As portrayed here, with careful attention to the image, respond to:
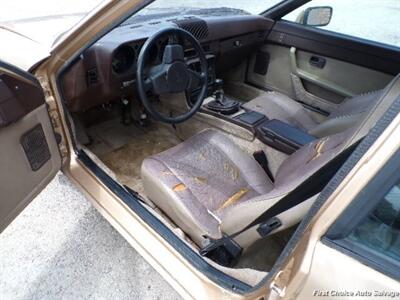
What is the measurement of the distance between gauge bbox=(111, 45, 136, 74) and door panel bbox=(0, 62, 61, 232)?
512 millimetres

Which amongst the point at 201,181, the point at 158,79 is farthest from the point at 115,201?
the point at 158,79

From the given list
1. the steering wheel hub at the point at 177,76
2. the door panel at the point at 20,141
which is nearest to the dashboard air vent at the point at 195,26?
the steering wheel hub at the point at 177,76

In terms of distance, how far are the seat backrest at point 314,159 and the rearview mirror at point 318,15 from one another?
4.14ft

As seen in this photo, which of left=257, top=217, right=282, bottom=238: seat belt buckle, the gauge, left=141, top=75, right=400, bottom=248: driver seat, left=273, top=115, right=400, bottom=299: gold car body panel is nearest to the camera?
left=273, top=115, right=400, bottom=299: gold car body panel

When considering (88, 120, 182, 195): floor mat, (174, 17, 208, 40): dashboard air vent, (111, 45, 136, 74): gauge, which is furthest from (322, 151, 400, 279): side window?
(174, 17, 208, 40): dashboard air vent

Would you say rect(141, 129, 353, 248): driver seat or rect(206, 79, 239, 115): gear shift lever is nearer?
rect(141, 129, 353, 248): driver seat

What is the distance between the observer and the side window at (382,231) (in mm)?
706

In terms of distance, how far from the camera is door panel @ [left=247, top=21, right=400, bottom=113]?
211 cm

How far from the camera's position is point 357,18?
321 centimetres

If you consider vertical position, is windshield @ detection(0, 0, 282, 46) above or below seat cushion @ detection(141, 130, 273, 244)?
above

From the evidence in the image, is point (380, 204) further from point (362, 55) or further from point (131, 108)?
point (131, 108)

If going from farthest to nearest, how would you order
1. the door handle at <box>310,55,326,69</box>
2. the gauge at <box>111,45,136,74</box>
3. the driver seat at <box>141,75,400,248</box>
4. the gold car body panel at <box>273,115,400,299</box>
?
the door handle at <box>310,55,326,69</box> < the gauge at <box>111,45,136,74</box> < the driver seat at <box>141,75,400,248</box> < the gold car body panel at <box>273,115,400,299</box>

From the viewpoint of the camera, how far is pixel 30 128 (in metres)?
1.31

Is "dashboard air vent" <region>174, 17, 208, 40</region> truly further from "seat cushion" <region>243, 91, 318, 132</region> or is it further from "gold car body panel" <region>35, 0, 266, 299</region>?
"gold car body panel" <region>35, 0, 266, 299</region>
